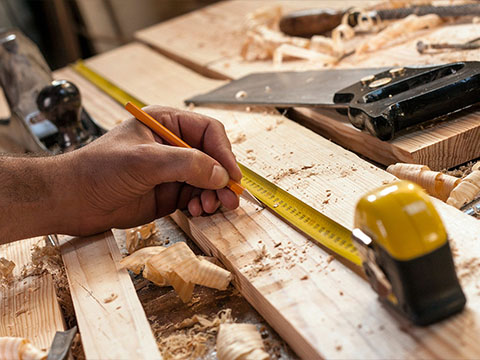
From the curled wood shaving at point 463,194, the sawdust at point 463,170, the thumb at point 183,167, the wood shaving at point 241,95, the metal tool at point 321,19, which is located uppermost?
the thumb at point 183,167

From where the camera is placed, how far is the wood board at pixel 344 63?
129 cm

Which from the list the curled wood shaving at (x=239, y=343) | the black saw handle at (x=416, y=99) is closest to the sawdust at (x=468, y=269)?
the curled wood shaving at (x=239, y=343)

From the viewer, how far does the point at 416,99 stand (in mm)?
1281

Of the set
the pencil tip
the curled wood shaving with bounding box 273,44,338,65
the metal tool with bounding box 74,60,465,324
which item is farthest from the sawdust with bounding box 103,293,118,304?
the curled wood shaving with bounding box 273,44,338,65

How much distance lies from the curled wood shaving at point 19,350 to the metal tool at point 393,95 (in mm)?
845

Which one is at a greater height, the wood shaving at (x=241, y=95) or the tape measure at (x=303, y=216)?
the wood shaving at (x=241, y=95)

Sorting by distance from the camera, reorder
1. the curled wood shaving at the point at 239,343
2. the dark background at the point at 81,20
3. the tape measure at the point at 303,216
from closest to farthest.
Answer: the curled wood shaving at the point at 239,343 → the tape measure at the point at 303,216 → the dark background at the point at 81,20

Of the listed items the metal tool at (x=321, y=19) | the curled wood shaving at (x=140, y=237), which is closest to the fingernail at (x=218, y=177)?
the curled wood shaving at (x=140, y=237)

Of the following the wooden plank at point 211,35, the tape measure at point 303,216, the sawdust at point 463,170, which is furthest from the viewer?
the wooden plank at point 211,35

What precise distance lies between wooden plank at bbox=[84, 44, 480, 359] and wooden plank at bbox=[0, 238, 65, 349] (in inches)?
13.0

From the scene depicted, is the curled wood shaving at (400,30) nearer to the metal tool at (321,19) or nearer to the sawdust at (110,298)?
the metal tool at (321,19)

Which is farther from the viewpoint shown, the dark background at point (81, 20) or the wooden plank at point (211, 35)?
the dark background at point (81, 20)

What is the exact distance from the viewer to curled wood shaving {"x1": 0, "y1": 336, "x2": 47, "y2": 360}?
3.03 ft

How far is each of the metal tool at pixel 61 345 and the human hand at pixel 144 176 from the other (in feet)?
1.07
